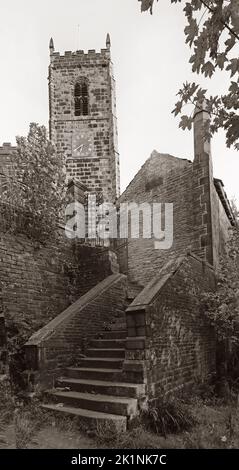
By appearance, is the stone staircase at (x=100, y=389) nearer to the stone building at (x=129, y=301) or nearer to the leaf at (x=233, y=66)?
the stone building at (x=129, y=301)

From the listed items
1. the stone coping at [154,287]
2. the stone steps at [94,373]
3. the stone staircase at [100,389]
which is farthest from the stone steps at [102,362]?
the stone coping at [154,287]

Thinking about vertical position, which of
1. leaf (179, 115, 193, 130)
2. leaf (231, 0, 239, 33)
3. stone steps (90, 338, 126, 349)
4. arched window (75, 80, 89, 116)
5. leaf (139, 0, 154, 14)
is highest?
arched window (75, 80, 89, 116)

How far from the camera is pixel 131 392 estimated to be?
650 centimetres

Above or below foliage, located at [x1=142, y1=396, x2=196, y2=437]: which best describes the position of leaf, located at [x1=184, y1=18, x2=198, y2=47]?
above

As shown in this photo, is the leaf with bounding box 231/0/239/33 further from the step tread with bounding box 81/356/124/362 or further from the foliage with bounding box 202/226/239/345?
the foliage with bounding box 202/226/239/345

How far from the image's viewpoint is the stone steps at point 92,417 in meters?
5.80

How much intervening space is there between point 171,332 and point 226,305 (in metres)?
2.07

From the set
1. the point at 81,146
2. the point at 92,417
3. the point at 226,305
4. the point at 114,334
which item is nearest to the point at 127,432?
the point at 92,417

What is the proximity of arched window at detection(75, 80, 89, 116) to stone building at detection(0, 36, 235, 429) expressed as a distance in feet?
25.6

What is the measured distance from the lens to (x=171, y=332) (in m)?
7.96

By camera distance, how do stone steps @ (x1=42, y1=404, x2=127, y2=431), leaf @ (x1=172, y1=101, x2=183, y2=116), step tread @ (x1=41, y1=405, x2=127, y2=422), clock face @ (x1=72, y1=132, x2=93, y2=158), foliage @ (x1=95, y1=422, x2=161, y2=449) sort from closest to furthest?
leaf @ (x1=172, y1=101, x2=183, y2=116)
foliage @ (x1=95, y1=422, x2=161, y2=449)
stone steps @ (x1=42, y1=404, x2=127, y2=431)
step tread @ (x1=41, y1=405, x2=127, y2=422)
clock face @ (x1=72, y1=132, x2=93, y2=158)

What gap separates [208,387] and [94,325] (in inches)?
116

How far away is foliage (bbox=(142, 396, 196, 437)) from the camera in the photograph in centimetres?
605

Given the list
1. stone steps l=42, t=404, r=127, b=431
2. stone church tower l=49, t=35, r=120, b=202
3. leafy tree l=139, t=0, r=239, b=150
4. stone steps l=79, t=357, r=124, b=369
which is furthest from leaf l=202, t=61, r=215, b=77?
stone church tower l=49, t=35, r=120, b=202
